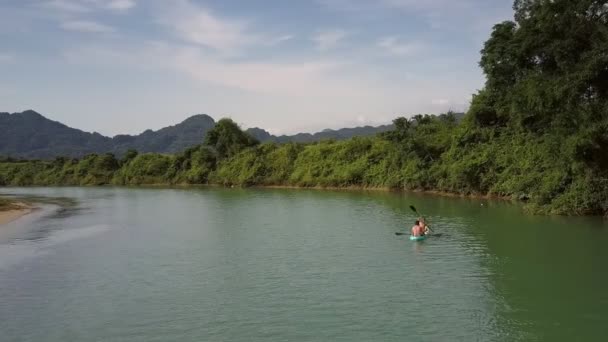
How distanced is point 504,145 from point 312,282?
33.1m

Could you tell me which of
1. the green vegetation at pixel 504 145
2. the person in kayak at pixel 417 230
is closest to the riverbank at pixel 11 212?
the person in kayak at pixel 417 230

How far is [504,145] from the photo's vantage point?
44.7 metres

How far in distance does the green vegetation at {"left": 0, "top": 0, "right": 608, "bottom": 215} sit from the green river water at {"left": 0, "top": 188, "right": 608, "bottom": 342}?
12.7 ft

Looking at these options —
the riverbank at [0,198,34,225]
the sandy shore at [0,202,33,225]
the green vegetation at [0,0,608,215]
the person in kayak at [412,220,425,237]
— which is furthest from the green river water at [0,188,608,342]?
the riverbank at [0,198,34,225]

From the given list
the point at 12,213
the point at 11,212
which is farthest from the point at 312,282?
the point at 11,212

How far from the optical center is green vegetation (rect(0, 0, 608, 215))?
25250 mm

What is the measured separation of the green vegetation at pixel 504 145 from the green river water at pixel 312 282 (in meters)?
3.88

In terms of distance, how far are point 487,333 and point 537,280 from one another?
537 centimetres

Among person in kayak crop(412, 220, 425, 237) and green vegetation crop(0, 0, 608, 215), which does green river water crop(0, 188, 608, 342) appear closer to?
person in kayak crop(412, 220, 425, 237)

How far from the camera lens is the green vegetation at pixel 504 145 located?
82.8 ft

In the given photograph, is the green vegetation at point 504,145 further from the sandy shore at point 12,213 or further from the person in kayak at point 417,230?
the sandy shore at point 12,213

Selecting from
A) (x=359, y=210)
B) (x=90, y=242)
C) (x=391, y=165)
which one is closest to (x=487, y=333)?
(x=90, y=242)

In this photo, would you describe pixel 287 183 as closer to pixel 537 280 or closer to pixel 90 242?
pixel 90 242

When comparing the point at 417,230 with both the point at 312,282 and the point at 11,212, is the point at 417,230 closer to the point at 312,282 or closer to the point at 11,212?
the point at 312,282
